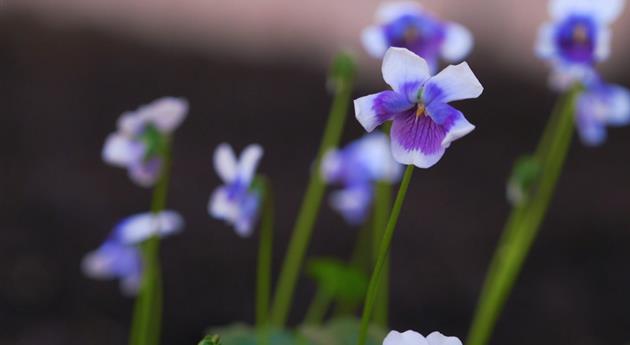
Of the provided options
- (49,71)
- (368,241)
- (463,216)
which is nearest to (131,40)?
(49,71)

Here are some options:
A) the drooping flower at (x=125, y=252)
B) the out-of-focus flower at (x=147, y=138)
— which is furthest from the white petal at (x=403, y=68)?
the drooping flower at (x=125, y=252)

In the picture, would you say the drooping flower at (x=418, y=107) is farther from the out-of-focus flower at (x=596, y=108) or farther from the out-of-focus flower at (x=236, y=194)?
the out-of-focus flower at (x=596, y=108)

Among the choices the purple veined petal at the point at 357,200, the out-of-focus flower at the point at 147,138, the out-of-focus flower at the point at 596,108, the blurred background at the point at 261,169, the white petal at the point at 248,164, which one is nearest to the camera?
the white petal at the point at 248,164

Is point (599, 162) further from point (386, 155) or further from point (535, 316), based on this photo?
point (386, 155)

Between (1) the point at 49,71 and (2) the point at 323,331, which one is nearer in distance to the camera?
(2) the point at 323,331

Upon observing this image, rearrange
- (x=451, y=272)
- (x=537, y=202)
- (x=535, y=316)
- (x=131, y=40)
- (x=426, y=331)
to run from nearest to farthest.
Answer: (x=537, y=202)
(x=426, y=331)
(x=535, y=316)
(x=451, y=272)
(x=131, y=40)

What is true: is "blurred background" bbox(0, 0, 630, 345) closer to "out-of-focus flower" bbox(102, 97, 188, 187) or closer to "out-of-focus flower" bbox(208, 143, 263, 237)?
"out-of-focus flower" bbox(102, 97, 188, 187)
